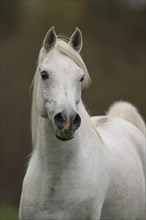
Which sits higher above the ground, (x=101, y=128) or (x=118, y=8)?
(x=118, y=8)

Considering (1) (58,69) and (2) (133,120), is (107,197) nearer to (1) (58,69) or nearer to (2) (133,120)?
(1) (58,69)

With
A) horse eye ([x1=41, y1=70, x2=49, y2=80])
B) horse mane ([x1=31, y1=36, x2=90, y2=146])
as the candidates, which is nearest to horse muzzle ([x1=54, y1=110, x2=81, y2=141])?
horse eye ([x1=41, y1=70, x2=49, y2=80])

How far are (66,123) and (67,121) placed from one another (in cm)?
2

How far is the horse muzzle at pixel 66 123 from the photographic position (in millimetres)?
5599

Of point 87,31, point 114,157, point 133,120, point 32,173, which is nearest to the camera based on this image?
point 32,173

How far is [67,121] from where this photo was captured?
18.4 ft

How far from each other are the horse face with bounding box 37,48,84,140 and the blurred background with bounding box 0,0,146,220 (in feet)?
43.1

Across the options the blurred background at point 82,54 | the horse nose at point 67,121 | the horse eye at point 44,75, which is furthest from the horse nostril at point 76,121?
the blurred background at point 82,54

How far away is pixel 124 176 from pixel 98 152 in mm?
624

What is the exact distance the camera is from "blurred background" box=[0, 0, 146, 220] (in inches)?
827

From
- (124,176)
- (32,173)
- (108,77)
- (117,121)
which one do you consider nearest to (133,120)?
(117,121)

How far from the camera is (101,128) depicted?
7758 millimetres

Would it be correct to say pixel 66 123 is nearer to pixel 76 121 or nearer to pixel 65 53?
pixel 76 121

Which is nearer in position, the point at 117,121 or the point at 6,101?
the point at 117,121
